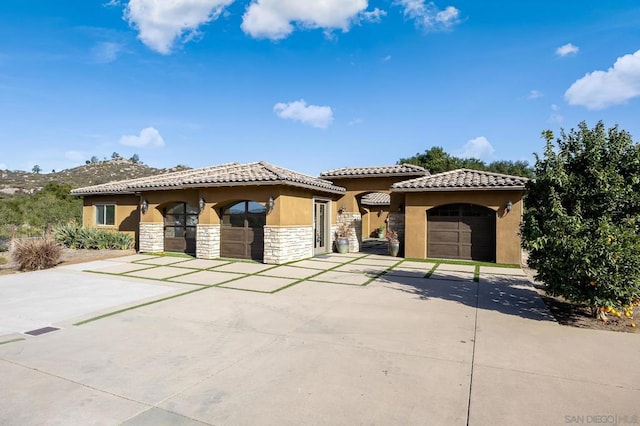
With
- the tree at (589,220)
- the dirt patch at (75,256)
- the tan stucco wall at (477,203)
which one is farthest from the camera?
the tan stucco wall at (477,203)

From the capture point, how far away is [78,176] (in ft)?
158

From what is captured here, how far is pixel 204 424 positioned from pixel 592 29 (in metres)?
14.0

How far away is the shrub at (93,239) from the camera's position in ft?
55.6

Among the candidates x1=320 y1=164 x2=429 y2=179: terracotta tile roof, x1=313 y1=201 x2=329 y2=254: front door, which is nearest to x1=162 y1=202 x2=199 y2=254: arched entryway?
x1=313 y1=201 x2=329 y2=254: front door

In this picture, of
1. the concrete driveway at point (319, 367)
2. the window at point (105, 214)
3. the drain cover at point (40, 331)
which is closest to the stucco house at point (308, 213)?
the window at point (105, 214)

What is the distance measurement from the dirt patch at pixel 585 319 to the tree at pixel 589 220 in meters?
0.22

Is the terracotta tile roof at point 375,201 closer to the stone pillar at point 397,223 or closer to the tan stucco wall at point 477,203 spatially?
the stone pillar at point 397,223

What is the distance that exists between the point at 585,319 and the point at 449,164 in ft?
117

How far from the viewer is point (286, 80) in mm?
18156

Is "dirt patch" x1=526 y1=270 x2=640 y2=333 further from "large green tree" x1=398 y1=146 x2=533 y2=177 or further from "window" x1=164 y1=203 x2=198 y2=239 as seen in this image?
"large green tree" x1=398 y1=146 x2=533 y2=177

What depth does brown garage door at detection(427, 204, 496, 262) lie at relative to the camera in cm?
1438

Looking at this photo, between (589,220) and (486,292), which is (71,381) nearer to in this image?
(589,220)

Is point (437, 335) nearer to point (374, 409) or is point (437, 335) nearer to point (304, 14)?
point (374, 409)


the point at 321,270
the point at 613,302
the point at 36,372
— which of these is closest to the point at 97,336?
the point at 36,372
